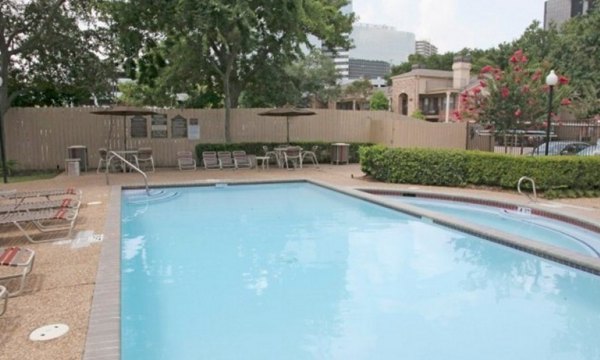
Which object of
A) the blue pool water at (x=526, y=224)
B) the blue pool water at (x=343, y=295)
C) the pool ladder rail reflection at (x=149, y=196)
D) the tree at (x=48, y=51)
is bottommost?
the blue pool water at (x=343, y=295)

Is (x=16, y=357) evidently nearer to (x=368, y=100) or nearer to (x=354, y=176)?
(x=354, y=176)

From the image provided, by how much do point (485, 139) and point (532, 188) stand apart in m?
7.86

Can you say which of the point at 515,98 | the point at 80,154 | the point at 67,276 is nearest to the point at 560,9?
the point at 515,98

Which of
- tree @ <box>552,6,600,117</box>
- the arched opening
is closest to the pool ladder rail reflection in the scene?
tree @ <box>552,6,600,117</box>

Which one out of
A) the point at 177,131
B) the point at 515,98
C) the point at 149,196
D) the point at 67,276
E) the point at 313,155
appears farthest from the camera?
the point at 313,155

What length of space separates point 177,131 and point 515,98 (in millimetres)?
11201

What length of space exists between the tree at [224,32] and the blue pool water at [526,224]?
7.44 m

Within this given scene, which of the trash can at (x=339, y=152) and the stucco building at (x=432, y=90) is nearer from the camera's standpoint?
the trash can at (x=339, y=152)

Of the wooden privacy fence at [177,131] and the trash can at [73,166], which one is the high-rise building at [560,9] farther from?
the trash can at [73,166]

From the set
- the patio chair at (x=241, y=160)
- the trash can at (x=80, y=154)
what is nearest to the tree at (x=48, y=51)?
the trash can at (x=80, y=154)

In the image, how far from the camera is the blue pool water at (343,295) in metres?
4.20

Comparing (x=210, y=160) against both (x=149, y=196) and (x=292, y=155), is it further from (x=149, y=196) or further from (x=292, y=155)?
(x=149, y=196)

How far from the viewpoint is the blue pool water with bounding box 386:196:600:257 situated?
24.6ft

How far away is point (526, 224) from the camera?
8.79 meters
